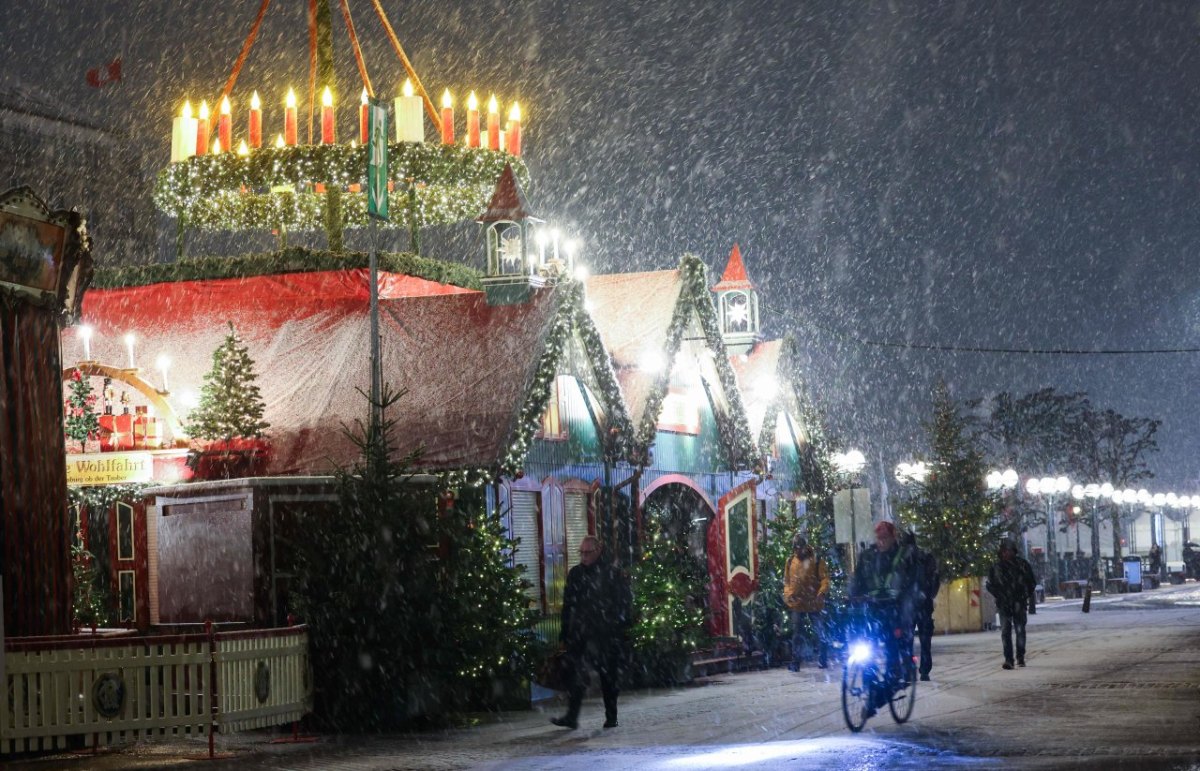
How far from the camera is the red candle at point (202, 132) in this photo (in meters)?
24.0

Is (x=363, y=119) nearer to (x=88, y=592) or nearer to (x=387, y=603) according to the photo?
(x=88, y=592)

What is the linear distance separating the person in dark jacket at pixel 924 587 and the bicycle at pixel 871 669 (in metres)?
1.43

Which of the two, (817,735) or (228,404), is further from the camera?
(228,404)

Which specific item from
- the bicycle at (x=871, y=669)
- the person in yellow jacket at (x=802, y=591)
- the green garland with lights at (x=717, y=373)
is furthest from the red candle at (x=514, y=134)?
the bicycle at (x=871, y=669)

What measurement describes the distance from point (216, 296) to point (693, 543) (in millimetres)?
9356

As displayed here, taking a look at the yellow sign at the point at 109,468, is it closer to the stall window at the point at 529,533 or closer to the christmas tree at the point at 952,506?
the stall window at the point at 529,533

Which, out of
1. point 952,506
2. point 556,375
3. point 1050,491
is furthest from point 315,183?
point 1050,491

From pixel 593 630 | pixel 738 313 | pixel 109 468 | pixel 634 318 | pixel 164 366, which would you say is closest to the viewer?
pixel 593 630

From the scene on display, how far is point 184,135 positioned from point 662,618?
987 centimetres

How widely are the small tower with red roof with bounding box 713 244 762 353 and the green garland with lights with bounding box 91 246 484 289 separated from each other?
8.30 meters

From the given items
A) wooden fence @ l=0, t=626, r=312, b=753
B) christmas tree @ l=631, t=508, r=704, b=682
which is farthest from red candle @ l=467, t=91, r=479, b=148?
wooden fence @ l=0, t=626, r=312, b=753

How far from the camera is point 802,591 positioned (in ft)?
80.3

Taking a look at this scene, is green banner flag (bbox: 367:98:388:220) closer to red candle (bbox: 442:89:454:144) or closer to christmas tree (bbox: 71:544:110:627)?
red candle (bbox: 442:89:454:144)

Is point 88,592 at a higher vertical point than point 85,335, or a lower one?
lower
